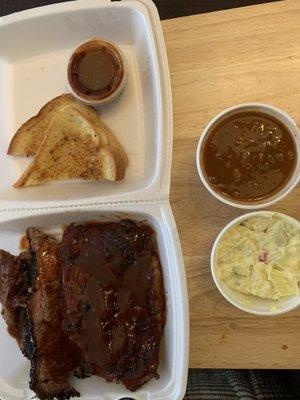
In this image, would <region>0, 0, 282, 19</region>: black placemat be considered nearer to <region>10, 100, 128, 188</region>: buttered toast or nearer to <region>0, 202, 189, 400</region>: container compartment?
<region>10, 100, 128, 188</region>: buttered toast

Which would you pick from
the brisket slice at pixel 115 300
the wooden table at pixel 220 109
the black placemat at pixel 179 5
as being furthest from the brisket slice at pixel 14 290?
the black placemat at pixel 179 5

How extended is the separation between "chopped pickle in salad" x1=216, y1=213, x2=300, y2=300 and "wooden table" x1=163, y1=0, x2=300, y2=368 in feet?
0.32

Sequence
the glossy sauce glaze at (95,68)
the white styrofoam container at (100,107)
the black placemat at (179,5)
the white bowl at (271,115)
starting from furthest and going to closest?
the black placemat at (179,5), the glossy sauce glaze at (95,68), the white styrofoam container at (100,107), the white bowl at (271,115)

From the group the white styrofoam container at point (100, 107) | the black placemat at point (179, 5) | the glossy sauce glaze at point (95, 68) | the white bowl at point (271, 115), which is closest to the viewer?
the white bowl at point (271, 115)

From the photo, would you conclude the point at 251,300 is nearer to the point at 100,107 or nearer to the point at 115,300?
the point at 115,300

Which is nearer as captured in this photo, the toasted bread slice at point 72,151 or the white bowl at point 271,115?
the white bowl at point 271,115

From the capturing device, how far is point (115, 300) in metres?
1.52

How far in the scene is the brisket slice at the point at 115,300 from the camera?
1.51 meters

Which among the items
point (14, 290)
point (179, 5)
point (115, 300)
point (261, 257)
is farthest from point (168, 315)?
point (179, 5)

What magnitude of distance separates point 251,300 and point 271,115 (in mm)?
585

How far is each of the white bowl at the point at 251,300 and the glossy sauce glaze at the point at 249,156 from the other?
0.09 metres

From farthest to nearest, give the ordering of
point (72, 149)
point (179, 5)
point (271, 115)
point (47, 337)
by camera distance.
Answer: point (179, 5)
point (72, 149)
point (47, 337)
point (271, 115)

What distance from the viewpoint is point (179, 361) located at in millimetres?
1490

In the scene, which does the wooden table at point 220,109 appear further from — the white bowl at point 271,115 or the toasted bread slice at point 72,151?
the toasted bread slice at point 72,151
